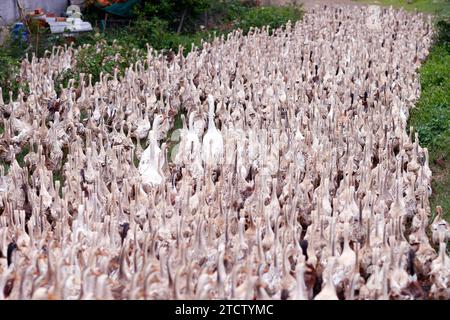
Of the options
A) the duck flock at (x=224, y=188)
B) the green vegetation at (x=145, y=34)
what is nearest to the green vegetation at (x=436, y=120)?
the duck flock at (x=224, y=188)

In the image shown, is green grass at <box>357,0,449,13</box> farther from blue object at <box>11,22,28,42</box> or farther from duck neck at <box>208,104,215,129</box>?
duck neck at <box>208,104,215,129</box>

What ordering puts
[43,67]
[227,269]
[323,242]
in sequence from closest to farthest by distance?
1. [227,269]
2. [323,242]
3. [43,67]

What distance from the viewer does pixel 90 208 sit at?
21.5 feet

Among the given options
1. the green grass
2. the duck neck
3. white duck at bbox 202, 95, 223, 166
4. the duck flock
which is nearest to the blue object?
the duck flock

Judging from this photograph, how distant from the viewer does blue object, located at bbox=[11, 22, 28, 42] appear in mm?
14352

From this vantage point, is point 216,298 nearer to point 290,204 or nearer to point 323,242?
point 323,242

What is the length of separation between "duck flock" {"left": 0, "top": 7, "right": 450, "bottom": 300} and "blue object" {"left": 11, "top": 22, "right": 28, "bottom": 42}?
1801 millimetres

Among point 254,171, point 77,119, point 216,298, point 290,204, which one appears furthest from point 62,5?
point 216,298

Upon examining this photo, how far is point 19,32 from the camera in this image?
14.5 m

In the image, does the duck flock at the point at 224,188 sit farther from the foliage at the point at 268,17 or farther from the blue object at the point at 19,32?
the foliage at the point at 268,17

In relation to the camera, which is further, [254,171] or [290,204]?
[254,171]

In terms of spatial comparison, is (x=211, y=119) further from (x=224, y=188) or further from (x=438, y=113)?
(x=438, y=113)

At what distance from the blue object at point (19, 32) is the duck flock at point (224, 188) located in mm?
1801
